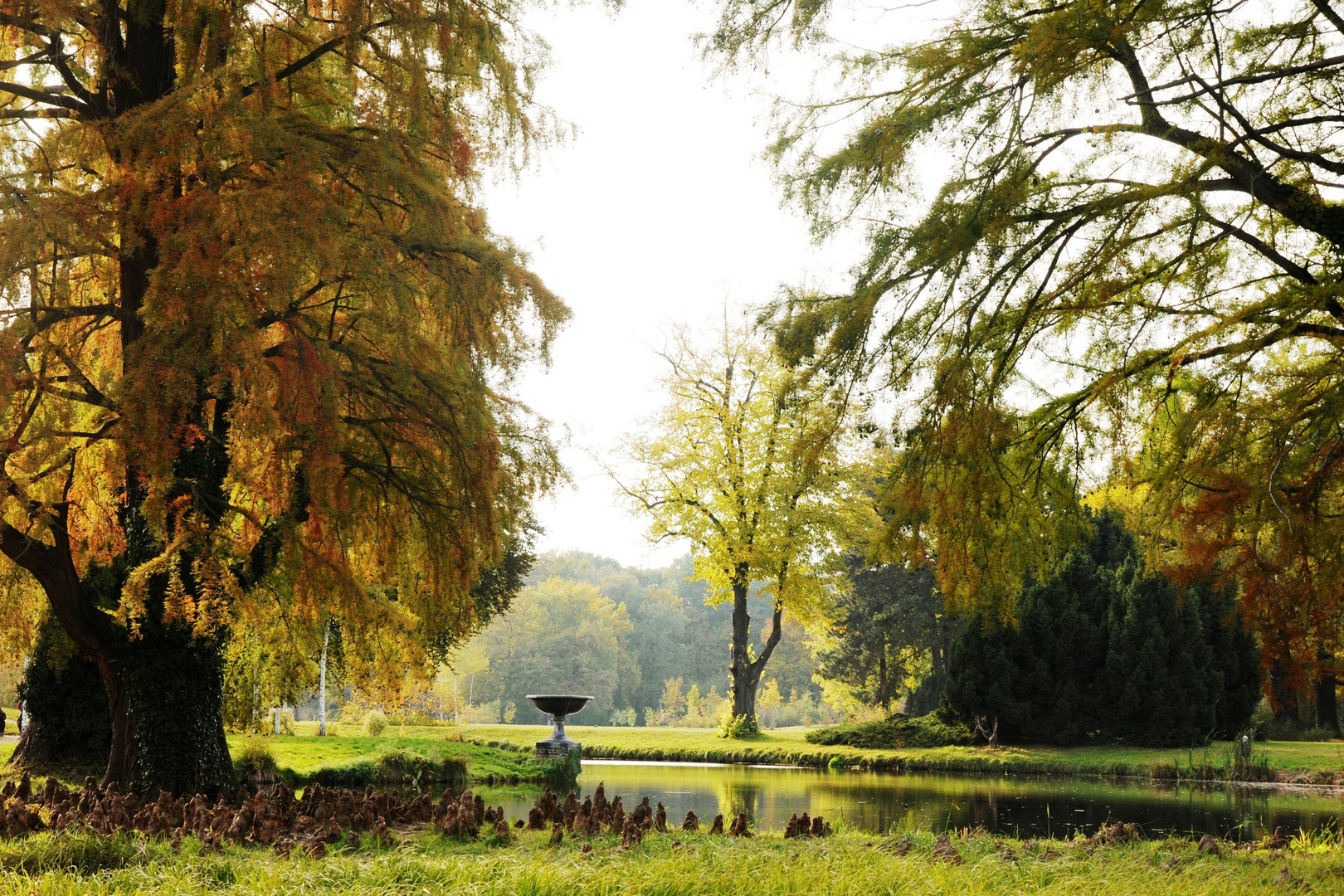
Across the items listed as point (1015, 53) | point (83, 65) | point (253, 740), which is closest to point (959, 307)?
point (1015, 53)

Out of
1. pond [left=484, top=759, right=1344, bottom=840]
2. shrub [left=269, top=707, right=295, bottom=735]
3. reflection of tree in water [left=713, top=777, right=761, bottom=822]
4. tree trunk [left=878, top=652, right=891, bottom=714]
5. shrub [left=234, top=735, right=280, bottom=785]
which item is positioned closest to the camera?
pond [left=484, top=759, right=1344, bottom=840]

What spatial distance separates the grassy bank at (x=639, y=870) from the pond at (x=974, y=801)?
2.89 m

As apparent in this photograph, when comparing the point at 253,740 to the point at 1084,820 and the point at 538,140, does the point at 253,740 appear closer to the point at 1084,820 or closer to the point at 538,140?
the point at 538,140

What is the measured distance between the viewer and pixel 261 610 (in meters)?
8.93

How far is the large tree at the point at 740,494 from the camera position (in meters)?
24.7

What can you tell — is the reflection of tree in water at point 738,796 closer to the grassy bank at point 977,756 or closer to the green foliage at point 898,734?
the grassy bank at point 977,756

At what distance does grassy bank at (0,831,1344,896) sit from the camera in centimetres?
469

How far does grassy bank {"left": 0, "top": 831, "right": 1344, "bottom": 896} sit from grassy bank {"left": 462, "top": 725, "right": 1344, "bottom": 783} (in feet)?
34.4

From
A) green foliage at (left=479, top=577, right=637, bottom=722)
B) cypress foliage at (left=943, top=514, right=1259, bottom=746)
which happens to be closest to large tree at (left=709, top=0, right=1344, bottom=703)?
cypress foliage at (left=943, top=514, right=1259, bottom=746)

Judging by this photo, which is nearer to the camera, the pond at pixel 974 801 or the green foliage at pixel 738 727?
the pond at pixel 974 801

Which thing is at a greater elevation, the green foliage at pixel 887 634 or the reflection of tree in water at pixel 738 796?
the green foliage at pixel 887 634

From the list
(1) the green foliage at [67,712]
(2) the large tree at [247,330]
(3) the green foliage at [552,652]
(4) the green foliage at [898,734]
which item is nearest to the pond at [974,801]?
(4) the green foliage at [898,734]

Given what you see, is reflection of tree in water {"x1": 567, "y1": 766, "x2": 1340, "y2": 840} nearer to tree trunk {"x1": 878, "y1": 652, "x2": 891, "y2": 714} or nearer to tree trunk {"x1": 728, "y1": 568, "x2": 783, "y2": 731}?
tree trunk {"x1": 728, "y1": 568, "x2": 783, "y2": 731}

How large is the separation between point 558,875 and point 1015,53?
5.79 meters
